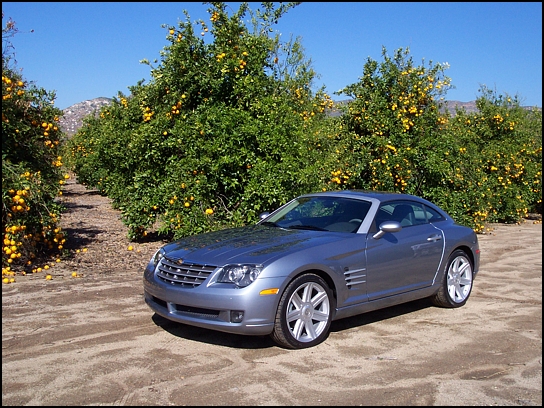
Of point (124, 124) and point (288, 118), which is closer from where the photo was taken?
point (288, 118)

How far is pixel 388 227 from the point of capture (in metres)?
6.36

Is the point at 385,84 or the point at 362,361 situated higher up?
the point at 385,84

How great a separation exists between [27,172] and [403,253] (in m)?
5.58

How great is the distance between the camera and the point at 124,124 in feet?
56.4

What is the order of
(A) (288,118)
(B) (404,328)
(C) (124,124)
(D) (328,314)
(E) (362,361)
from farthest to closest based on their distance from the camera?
(C) (124,124), (A) (288,118), (B) (404,328), (D) (328,314), (E) (362,361)

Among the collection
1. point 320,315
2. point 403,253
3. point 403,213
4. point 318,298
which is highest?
point 403,213

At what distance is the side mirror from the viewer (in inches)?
251

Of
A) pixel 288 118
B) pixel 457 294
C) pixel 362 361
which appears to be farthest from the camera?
pixel 288 118

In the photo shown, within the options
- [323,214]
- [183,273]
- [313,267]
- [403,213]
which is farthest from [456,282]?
[183,273]

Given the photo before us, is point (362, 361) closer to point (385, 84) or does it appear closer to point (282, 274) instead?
point (282, 274)

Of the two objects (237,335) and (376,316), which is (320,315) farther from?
(376,316)

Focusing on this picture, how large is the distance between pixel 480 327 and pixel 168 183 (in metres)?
6.17

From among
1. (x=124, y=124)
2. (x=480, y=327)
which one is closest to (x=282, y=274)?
(x=480, y=327)

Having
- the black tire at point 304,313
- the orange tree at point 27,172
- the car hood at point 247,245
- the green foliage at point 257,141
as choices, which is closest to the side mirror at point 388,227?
the car hood at point 247,245
